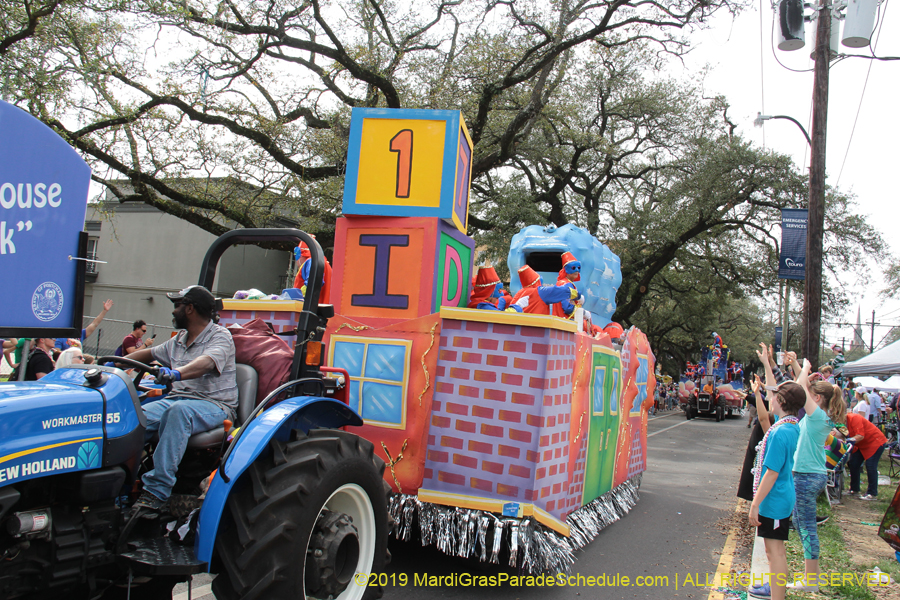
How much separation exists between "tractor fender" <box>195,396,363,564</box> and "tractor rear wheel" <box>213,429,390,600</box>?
0.28 feet

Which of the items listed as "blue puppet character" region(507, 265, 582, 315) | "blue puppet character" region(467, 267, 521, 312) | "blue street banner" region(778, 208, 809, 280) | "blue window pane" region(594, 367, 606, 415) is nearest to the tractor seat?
"blue puppet character" region(467, 267, 521, 312)

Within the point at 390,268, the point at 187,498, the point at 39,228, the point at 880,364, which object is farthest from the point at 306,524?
the point at 880,364

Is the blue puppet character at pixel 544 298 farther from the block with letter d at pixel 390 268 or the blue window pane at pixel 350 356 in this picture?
the blue window pane at pixel 350 356

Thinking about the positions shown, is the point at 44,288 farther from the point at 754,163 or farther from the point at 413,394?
the point at 754,163

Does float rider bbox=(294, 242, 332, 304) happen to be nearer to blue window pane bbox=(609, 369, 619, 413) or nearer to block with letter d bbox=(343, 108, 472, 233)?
block with letter d bbox=(343, 108, 472, 233)

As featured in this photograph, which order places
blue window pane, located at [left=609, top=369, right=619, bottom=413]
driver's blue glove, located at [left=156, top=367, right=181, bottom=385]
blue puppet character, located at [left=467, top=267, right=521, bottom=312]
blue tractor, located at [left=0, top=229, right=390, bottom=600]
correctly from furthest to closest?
blue puppet character, located at [left=467, top=267, right=521, bottom=312] → blue window pane, located at [left=609, top=369, right=619, bottom=413] → driver's blue glove, located at [left=156, top=367, right=181, bottom=385] → blue tractor, located at [left=0, top=229, right=390, bottom=600]

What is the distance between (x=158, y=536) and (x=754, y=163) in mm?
18952

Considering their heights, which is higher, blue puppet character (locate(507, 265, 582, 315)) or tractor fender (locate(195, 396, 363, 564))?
blue puppet character (locate(507, 265, 582, 315))

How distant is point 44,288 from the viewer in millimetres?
2342

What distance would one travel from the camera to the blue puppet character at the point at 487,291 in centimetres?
633

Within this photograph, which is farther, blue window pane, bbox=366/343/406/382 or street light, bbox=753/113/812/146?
street light, bbox=753/113/812/146

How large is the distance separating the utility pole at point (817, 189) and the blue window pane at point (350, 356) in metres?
7.25

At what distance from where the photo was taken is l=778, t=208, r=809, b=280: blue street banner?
10742 mm

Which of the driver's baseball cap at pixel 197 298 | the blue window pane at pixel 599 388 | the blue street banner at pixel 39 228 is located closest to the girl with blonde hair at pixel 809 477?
the blue window pane at pixel 599 388
